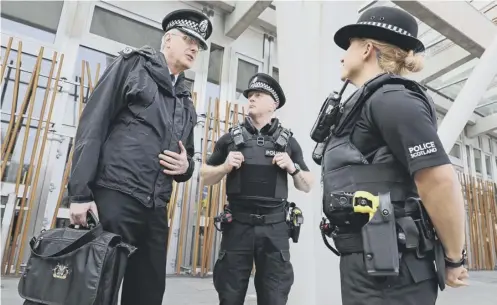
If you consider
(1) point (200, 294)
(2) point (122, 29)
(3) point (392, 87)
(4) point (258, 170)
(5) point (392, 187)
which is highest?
(2) point (122, 29)

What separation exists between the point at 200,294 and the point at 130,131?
2.23m

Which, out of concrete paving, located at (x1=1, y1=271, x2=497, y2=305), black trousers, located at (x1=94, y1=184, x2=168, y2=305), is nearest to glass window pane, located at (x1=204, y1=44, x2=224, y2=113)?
concrete paving, located at (x1=1, y1=271, x2=497, y2=305)

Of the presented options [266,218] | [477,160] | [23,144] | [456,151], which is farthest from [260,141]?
[477,160]

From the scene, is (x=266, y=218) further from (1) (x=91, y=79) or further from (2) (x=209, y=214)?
(1) (x=91, y=79)

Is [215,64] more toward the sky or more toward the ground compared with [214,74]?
more toward the sky

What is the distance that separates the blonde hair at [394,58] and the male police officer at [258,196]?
77cm

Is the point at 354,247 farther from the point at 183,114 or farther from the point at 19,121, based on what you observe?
the point at 19,121

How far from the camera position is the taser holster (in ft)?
2.30

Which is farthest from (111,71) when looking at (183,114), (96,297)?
(96,297)

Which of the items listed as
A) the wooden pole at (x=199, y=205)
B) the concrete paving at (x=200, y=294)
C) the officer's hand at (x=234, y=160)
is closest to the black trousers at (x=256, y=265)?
the officer's hand at (x=234, y=160)

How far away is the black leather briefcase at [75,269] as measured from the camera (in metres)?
0.90

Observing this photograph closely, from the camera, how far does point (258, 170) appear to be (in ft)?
5.30

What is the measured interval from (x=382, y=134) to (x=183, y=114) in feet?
2.76

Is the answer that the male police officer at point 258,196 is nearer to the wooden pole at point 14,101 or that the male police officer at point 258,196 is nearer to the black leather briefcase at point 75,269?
the black leather briefcase at point 75,269
